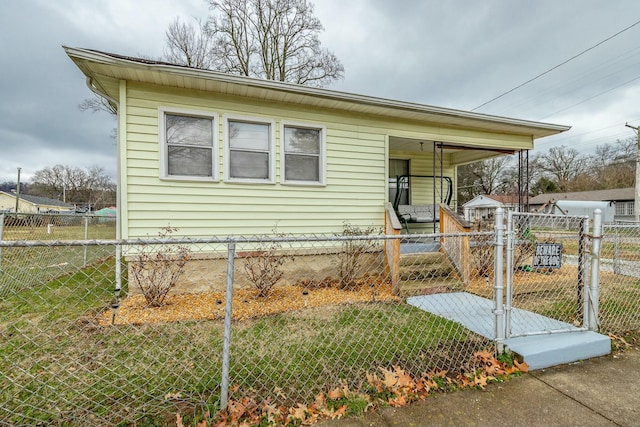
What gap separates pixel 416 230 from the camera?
8164 millimetres

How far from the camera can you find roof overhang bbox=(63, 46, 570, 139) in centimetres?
421

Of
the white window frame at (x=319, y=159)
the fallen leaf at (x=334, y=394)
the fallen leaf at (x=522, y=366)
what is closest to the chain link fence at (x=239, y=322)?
the fallen leaf at (x=334, y=394)

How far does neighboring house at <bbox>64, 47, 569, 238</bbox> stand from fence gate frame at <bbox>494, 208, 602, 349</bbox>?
11.5 feet

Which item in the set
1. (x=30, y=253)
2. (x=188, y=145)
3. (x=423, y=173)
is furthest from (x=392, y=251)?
(x=30, y=253)

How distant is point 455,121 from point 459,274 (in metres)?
3.47

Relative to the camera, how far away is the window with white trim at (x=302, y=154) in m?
5.62

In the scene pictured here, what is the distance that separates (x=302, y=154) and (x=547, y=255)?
422 cm

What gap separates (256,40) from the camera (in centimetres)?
1345

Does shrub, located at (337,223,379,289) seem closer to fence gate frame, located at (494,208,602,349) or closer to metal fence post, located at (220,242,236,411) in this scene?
fence gate frame, located at (494,208,602,349)

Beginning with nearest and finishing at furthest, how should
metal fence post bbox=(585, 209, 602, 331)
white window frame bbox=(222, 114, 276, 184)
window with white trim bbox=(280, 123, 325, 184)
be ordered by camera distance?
1. metal fence post bbox=(585, 209, 602, 331)
2. white window frame bbox=(222, 114, 276, 184)
3. window with white trim bbox=(280, 123, 325, 184)

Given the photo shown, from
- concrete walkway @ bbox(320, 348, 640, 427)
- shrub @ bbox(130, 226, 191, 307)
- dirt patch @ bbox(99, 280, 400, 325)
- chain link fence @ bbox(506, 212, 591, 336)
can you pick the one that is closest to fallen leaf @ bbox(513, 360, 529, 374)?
concrete walkway @ bbox(320, 348, 640, 427)

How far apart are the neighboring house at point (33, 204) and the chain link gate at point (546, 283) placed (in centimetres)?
5378

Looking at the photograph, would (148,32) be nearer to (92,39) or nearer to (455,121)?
(92,39)

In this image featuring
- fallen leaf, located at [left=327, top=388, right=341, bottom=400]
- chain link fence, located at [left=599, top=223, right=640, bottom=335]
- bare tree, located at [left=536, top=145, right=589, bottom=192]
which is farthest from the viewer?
bare tree, located at [left=536, top=145, right=589, bottom=192]
